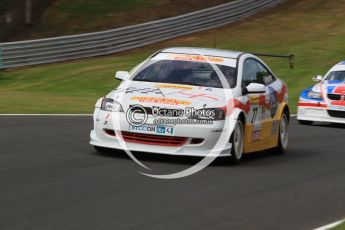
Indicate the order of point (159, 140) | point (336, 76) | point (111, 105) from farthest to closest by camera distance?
point (336, 76) → point (111, 105) → point (159, 140)

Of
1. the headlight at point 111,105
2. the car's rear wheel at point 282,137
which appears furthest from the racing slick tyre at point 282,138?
the headlight at point 111,105

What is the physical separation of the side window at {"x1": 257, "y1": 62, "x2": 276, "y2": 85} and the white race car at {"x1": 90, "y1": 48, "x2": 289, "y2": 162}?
0.24m

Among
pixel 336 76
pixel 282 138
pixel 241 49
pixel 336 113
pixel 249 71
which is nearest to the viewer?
pixel 249 71

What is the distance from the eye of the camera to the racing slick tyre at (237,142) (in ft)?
33.7

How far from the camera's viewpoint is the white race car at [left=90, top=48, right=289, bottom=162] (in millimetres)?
10031

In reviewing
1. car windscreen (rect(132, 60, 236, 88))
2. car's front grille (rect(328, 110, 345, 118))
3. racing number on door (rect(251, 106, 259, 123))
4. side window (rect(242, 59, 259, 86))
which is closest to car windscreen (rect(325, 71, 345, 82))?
car's front grille (rect(328, 110, 345, 118))

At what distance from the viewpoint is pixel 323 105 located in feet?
61.0

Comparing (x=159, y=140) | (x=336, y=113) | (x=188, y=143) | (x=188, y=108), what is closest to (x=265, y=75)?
(x=188, y=108)

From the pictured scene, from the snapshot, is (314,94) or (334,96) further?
(314,94)

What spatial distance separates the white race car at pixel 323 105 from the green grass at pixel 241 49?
3.96m

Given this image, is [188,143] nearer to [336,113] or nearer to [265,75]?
[265,75]

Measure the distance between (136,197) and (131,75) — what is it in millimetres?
3714

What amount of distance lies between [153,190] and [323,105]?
1102cm

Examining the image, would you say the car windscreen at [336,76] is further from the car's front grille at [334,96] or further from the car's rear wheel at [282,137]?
the car's rear wheel at [282,137]
